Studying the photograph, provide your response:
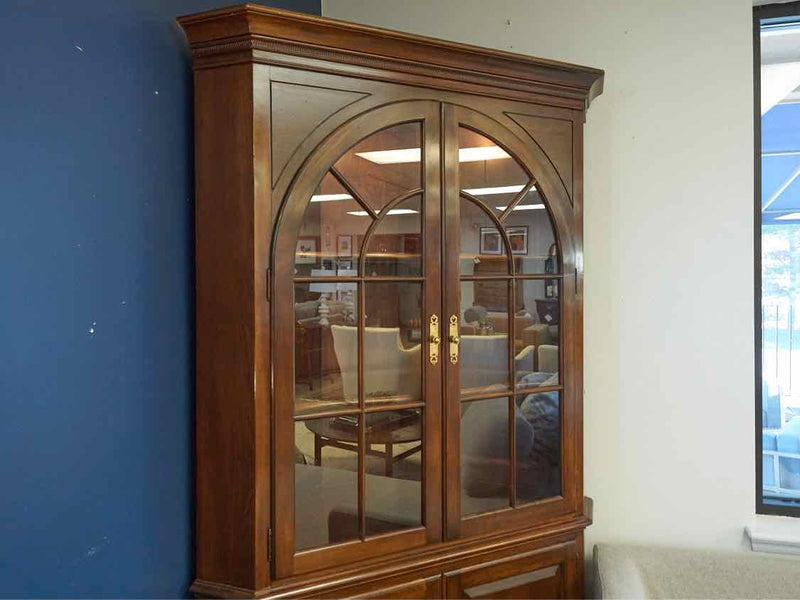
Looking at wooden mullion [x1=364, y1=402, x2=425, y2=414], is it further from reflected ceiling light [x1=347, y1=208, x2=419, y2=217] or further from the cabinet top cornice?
the cabinet top cornice

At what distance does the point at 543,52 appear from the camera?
226cm

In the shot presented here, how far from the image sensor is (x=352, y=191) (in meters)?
1.62

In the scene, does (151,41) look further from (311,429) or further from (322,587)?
(322,587)

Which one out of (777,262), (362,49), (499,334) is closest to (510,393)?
(499,334)

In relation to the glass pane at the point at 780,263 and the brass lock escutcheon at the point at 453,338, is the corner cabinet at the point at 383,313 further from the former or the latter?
the glass pane at the point at 780,263

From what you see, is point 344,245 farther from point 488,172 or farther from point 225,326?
point 488,172

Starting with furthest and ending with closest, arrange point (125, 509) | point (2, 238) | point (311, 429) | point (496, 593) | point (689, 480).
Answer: point (689, 480) < point (496, 593) < point (311, 429) < point (125, 509) < point (2, 238)

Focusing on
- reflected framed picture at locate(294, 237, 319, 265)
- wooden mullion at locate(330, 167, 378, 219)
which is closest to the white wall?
wooden mullion at locate(330, 167, 378, 219)

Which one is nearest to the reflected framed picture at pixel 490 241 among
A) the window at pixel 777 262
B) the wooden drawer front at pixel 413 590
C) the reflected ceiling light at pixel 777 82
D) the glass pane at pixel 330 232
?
the glass pane at pixel 330 232

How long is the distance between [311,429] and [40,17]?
3.24 ft

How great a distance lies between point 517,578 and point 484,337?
0.65m

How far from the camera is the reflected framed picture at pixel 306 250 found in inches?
61.7

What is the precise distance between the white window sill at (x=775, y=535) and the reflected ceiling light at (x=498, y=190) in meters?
1.23

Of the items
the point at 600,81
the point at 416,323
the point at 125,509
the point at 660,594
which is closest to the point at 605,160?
the point at 600,81
